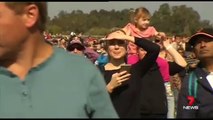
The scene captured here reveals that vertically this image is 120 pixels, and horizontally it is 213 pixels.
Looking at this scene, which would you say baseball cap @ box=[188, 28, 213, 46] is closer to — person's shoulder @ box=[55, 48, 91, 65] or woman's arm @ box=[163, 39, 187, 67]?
woman's arm @ box=[163, 39, 187, 67]

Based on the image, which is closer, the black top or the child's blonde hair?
the black top

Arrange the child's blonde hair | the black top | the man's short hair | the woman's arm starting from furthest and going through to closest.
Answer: the woman's arm, the child's blonde hair, the black top, the man's short hair

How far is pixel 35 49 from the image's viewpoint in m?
2.22

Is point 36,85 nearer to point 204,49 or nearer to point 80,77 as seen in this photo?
point 80,77

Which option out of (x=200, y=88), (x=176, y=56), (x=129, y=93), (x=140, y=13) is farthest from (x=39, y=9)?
(x=176, y=56)

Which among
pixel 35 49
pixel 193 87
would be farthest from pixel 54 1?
pixel 193 87

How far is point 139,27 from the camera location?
232 inches

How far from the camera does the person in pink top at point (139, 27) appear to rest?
5.82 m

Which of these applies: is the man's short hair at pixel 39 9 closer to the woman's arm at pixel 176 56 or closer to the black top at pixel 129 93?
the black top at pixel 129 93

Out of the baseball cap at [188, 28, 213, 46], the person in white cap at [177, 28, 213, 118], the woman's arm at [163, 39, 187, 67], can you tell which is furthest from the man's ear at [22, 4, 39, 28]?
the woman's arm at [163, 39, 187, 67]

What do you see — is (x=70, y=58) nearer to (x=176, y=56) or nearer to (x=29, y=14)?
(x=29, y=14)

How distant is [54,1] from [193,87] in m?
2.39

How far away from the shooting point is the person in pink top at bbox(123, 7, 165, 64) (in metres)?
5.82

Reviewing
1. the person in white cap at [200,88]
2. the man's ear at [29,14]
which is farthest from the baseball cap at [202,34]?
the man's ear at [29,14]
